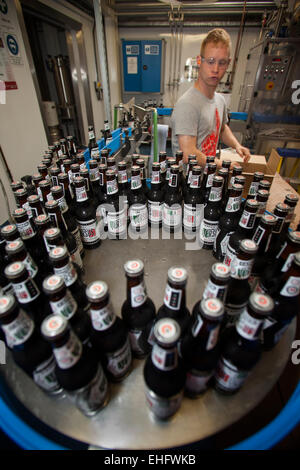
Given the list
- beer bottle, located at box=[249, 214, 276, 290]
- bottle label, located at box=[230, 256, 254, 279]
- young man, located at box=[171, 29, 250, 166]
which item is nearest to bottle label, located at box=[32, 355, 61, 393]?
bottle label, located at box=[230, 256, 254, 279]

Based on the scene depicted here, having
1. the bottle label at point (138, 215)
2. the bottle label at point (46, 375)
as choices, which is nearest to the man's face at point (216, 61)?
the bottle label at point (138, 215)

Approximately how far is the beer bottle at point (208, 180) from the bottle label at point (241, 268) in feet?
1.68

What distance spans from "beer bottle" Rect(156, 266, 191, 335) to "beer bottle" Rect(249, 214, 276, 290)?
32 cm

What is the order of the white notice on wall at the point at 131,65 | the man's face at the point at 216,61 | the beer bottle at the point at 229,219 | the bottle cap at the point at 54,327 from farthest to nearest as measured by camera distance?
the white notice on wall at the point at 131,65 < the man's face at the point at 216,61 < the beer bottle at the point at 229,219 < the bottle cap at the point at 54,327

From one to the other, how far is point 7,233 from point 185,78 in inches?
203

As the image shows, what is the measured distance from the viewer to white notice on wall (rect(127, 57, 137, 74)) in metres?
4.24

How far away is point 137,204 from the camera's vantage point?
3.44 ft

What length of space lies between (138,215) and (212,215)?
0.35 m

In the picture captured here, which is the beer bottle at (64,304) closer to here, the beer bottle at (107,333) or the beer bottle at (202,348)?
the beer bottle at (107,333)

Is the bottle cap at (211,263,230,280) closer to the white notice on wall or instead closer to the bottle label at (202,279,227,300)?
the bottle label at (202,279,227,300)

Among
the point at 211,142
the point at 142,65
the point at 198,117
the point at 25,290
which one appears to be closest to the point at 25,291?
the point at 25,290

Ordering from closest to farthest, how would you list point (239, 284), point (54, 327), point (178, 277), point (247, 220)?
point (54, 327) < point (178, 277) < point (239, 284) < point (247, 220)

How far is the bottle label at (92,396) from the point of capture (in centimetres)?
49

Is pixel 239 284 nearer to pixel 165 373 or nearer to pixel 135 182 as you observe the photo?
pixel 165 373
